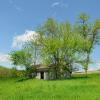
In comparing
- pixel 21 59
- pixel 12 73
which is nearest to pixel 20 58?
pixel 21 59

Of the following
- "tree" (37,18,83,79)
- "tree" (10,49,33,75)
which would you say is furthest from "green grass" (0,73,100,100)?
"tree" (10,49,33,75)

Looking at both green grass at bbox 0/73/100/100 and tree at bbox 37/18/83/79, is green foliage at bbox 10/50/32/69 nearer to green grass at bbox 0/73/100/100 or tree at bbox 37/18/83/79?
tree at bbox 37/18/83/79

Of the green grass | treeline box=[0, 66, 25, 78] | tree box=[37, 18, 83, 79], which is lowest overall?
the green grass

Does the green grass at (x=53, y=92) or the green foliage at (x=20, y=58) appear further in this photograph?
the green foliage at (x=20, y=58)

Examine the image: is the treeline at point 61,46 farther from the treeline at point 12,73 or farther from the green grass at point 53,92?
the green grass at point 53,92

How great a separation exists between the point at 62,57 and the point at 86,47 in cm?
702

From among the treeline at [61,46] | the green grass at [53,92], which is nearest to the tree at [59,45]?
the treeline at [61,46]

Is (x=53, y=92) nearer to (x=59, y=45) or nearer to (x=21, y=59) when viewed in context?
(x=59, y=45)

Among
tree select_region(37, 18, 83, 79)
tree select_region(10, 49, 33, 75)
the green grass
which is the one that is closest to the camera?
the green grass

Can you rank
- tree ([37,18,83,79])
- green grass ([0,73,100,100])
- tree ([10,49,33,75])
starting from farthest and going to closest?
tree ([10,49,33,75])
tree ([37,18,83,79])
green grass ([0,73,100,100])

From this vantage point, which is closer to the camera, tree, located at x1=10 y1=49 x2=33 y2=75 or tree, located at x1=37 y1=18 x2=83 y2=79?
tree, located at x1=37 y1=18 x2=83 y2=79

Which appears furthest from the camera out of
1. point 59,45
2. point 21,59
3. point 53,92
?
point 21,59

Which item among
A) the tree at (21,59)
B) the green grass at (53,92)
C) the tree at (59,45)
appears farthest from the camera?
the tree at (21,59)

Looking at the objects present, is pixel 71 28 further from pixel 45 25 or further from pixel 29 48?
pixel 29 48
